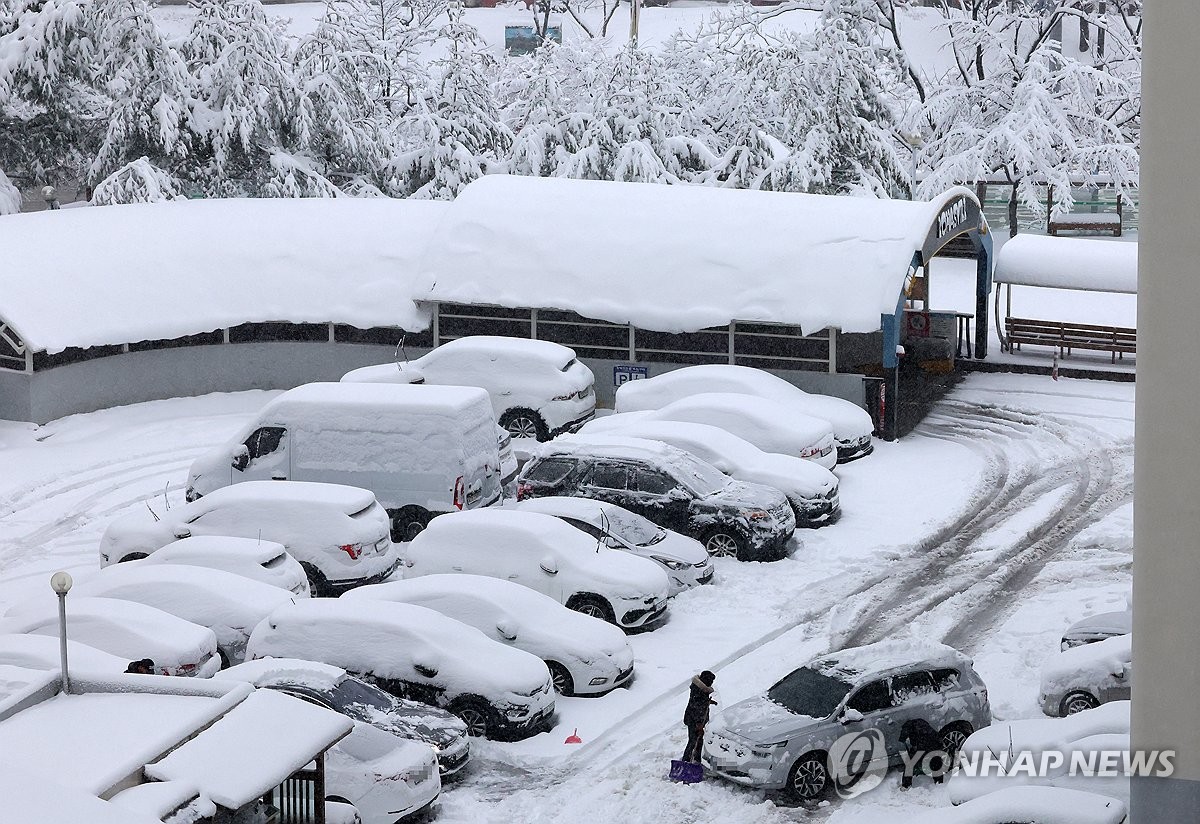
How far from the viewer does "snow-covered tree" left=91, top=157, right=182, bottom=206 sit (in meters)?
35.5

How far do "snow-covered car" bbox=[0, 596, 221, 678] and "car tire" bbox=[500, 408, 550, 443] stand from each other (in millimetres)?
9834

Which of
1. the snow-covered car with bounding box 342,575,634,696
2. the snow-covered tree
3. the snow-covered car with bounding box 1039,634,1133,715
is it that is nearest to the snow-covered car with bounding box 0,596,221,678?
the snow-covered car with bounding box 342,575,634,696

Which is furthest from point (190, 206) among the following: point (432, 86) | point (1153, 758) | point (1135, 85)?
point (1135, 85)

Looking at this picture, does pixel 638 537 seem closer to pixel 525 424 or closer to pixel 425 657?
pixel 425 657

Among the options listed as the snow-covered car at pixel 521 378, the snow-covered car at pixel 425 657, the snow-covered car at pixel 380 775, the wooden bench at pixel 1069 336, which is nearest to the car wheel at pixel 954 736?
the snow-covered car at pixel 425 657

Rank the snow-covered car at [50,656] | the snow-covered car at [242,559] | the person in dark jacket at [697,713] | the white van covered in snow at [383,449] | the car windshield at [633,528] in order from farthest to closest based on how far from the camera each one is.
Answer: the white van covered in snow at [383,449] < the car windshield at [633,528] < the snow-covered car at [242,559] < the snow-covered car at [50,656] < the person in dark jacket at [697,713]

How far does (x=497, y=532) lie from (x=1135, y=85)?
3633cm

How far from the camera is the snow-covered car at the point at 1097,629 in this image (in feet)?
50.3

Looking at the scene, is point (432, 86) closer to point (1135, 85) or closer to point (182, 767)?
point (1135, 85)

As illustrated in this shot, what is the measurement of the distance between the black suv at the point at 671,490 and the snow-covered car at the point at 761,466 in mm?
381

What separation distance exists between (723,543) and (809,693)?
5.72 m

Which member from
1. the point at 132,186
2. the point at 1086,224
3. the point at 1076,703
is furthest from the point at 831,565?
the point at 1086,224

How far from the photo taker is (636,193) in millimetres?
28531

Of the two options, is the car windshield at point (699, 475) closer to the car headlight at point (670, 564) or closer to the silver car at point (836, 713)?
the car headlight at point (670, 564)
